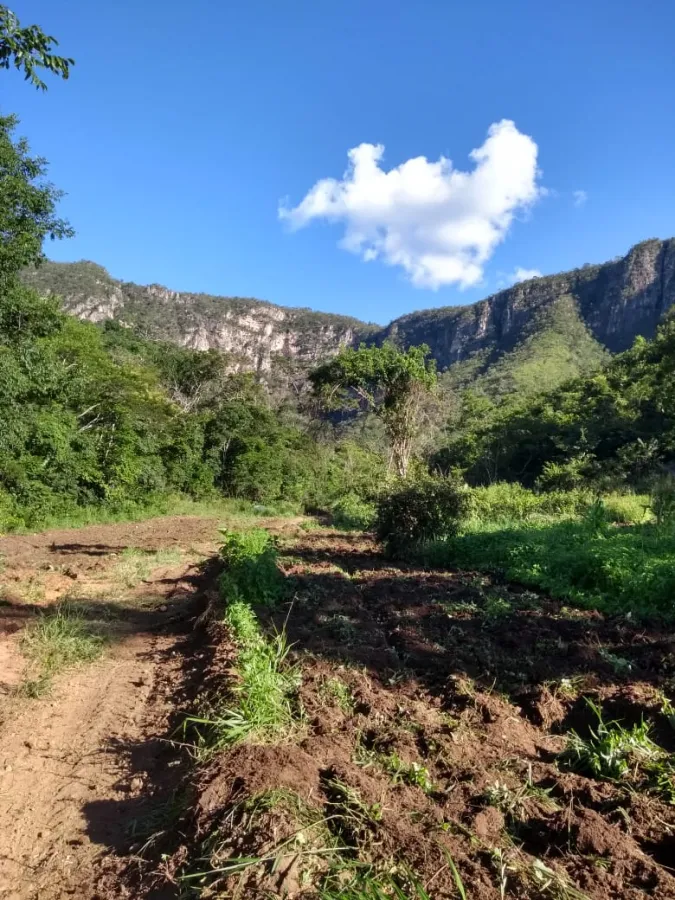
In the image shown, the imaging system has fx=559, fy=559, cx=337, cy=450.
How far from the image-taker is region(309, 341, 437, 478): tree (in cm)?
2338

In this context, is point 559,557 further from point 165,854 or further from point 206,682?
point 165,854

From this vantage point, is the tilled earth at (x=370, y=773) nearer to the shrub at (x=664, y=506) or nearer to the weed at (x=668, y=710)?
the weed at (x=668, y=710)

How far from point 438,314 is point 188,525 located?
116946 millimetres

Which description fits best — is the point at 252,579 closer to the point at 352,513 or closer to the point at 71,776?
the point at 71,776

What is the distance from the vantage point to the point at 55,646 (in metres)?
5.63

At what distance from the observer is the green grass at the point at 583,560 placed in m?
6.64

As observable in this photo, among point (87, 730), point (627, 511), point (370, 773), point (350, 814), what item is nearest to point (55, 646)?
point (87, 730)

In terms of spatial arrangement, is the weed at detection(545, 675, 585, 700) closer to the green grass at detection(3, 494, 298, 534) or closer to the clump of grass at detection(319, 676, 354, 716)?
the clump of grass at detection(319, 676, 354, 716)

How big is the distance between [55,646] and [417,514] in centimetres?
762

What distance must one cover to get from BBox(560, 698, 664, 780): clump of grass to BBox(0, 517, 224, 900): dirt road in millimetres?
2524

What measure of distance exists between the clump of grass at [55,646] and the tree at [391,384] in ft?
57.2

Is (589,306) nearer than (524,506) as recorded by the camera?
No

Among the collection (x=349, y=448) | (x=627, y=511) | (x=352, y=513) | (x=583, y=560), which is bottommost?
(x=352, y=513)

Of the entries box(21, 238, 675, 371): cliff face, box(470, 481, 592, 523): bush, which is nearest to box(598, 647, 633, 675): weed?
box(470, 481, 592, 523): bush
